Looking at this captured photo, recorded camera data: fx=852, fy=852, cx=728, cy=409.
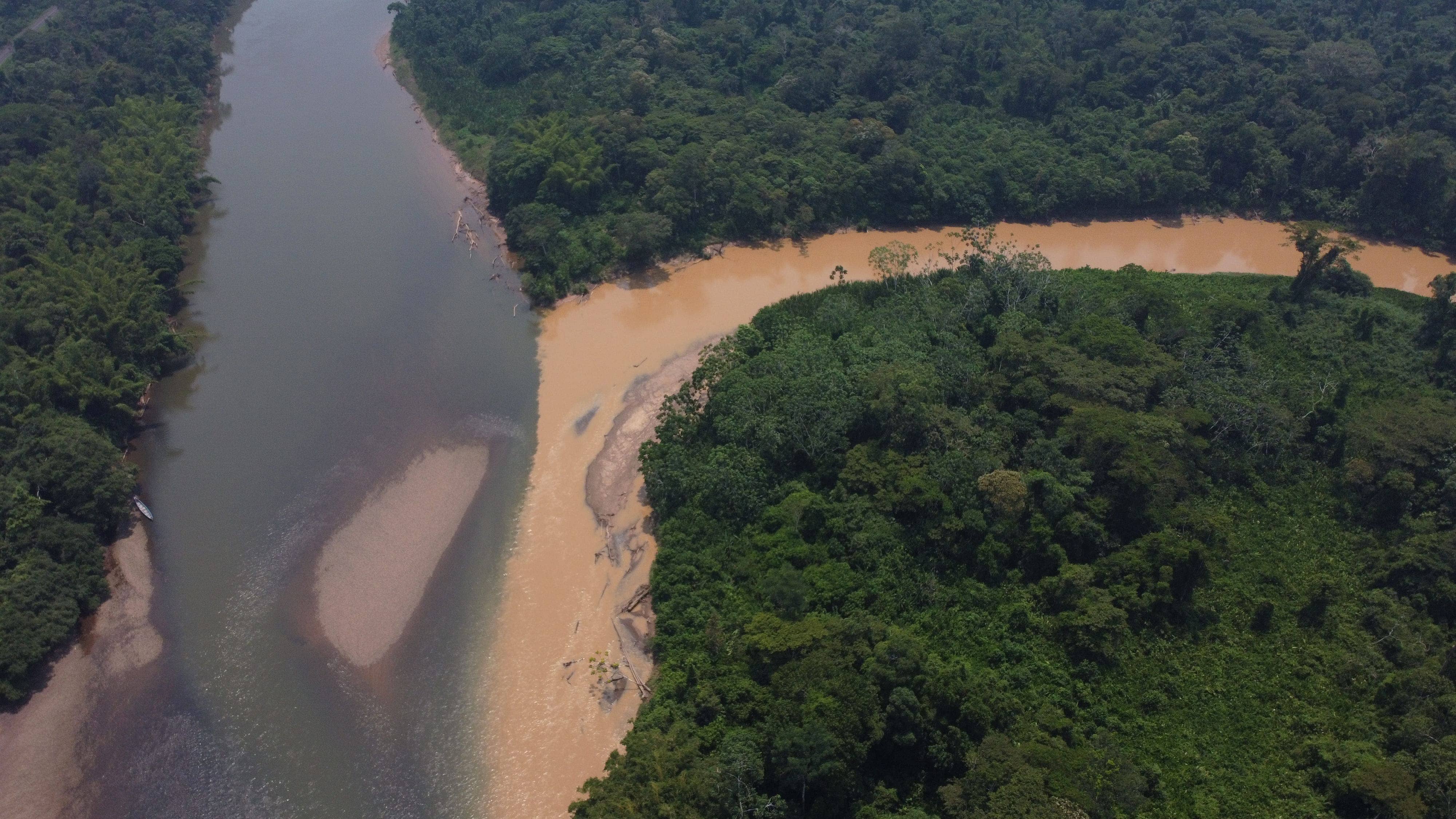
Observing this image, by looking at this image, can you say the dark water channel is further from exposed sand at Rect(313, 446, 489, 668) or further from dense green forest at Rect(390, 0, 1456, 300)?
dense green forest at Rect(390, 0, 1456, 300)

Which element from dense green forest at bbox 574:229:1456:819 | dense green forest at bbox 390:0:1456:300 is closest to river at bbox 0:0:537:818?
dense green forest at bbox 390:0:1456:300

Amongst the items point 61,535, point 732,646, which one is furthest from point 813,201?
point 61,535

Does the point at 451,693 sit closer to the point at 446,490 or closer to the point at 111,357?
the point at 446,490

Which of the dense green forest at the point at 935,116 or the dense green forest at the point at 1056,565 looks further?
the dense green forest at the point at 935,116

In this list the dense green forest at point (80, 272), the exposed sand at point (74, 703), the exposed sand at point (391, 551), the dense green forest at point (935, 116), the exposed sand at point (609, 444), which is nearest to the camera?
the exposed sand at point (74, 703)

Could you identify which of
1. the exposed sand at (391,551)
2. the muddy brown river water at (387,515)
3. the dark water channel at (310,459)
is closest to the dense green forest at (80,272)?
the muddy brown river water at (387,515)

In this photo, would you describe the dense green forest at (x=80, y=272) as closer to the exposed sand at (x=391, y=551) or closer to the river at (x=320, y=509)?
the river at (x=320, y=509)

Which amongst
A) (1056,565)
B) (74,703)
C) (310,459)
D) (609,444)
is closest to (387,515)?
(310,459)

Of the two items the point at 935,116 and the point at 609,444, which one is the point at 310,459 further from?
the point at 935,116
